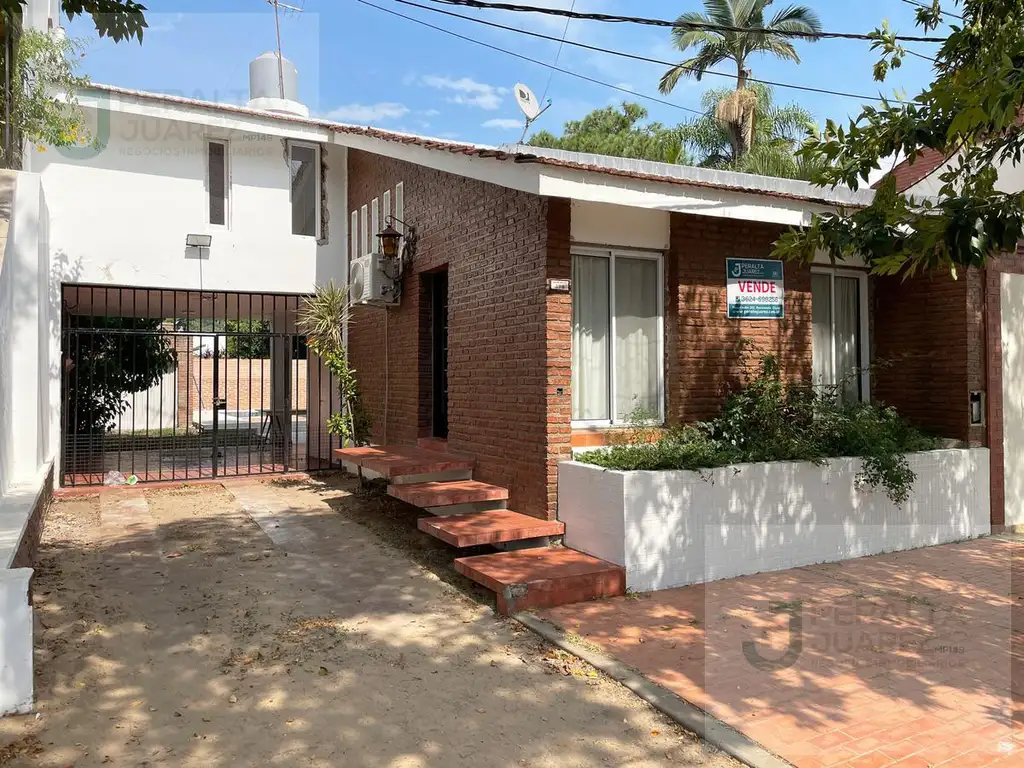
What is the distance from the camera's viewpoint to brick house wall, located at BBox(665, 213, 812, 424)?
7109mm

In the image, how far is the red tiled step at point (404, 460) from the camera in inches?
299

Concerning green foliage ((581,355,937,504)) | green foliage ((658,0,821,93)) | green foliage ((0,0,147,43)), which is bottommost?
green foliage ((581,355,937,504))

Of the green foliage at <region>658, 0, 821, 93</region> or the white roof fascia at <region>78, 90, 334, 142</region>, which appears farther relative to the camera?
the green foliage at <region>658, 0, 821, 93</region>

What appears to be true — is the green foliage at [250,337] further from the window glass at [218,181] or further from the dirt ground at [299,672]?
the dirt ground at [299,672]

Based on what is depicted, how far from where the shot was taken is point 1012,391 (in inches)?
327

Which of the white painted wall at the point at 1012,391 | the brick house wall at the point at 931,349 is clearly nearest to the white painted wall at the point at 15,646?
the brick house wall at the point at 931,349

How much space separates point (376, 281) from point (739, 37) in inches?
757

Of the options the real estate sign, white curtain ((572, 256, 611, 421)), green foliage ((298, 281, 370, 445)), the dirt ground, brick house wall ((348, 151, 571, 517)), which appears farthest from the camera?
green foliage ((298, 281, 370, 445))

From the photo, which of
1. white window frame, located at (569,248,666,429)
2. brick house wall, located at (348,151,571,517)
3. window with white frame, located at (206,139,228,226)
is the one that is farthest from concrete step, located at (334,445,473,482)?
window with white frame, located at (206,139,228,226)

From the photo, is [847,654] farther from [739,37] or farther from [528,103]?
[739,37]

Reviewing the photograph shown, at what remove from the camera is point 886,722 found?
374 cm

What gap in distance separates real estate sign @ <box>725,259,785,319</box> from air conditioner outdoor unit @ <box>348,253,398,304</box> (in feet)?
14.5

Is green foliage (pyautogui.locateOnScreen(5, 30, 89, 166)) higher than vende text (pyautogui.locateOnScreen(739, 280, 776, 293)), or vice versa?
green foliage (pyautogui.locateOnScreen(5, 30, 89, 166))

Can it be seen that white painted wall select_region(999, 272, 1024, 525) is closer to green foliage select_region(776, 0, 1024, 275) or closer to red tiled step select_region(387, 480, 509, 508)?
green foliage select_region(776, 0, 1024, 275)
